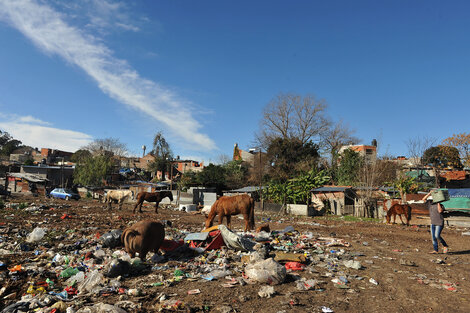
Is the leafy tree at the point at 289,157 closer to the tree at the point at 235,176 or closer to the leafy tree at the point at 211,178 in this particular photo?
the tree at the point at 235,176

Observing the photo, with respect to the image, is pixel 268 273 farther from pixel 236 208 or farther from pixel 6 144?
pixel 6 144

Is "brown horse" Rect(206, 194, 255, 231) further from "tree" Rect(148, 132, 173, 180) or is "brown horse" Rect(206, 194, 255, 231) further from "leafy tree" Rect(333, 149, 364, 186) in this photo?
"tree" Rect(148, 132, 173, 180)

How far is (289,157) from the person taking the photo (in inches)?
1283

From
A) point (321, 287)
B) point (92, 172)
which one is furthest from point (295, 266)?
point (92, 172)

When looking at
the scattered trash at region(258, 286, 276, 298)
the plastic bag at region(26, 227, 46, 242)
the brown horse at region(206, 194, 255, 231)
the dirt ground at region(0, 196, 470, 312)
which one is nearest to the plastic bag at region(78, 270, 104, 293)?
the dirt ground at region(0, 196, 470, 312)

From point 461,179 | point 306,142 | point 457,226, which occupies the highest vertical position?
point 306,142

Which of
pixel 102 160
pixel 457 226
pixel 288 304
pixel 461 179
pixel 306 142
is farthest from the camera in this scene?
pixel 102 160

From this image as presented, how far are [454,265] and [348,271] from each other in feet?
9.77

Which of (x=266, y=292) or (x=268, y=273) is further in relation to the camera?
(x=268, y=273)

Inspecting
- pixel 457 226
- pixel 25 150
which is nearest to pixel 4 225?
pixel 457 226

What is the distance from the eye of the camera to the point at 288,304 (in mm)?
4379

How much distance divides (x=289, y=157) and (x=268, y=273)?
28040 millimetres

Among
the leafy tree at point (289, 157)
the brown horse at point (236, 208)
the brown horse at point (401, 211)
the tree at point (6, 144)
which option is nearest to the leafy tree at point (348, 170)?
the leafy tree at point (289, 157)

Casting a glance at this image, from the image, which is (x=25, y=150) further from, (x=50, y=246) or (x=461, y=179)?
(x=461, y=179)
